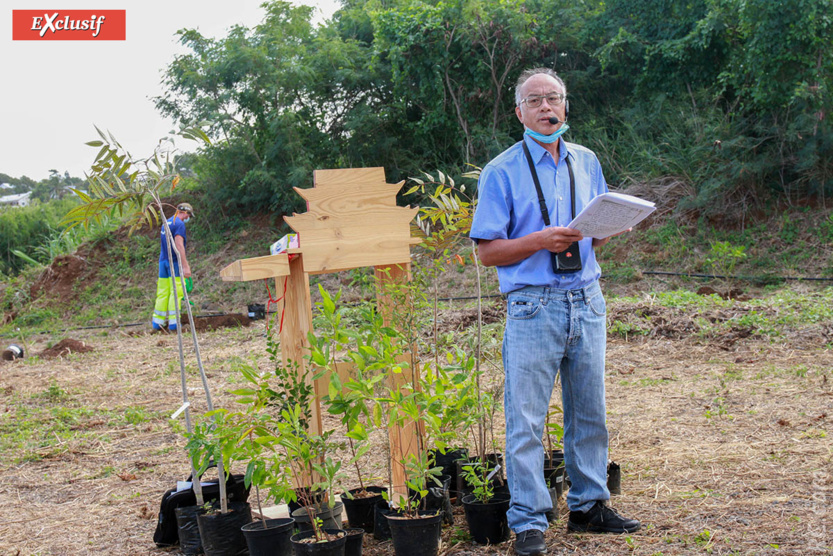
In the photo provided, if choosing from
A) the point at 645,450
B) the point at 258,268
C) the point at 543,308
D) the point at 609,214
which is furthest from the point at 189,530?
the point at 645,450

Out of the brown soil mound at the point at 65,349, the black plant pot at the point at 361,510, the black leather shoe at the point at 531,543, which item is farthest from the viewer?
the brown soil mound at the point at 65,349

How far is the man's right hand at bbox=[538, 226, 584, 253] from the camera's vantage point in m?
2.66

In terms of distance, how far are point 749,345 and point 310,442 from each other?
17.1 ft

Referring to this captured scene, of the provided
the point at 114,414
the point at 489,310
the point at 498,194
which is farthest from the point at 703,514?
the point at 489,310

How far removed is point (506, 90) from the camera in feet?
47.9

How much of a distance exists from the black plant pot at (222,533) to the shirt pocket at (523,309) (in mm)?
1373

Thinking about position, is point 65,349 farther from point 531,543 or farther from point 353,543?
point 531,543

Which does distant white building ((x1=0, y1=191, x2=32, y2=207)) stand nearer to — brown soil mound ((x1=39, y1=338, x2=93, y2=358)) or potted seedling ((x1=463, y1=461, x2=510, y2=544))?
brown soil mound ((x1=39, y1=338, x2=93, y2=358))

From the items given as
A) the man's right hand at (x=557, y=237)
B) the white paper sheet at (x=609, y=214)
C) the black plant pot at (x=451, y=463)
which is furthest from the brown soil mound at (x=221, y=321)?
the white paper sheet at (x=609, y=214)

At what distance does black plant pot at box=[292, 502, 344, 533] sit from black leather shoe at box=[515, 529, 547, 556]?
0.69 meters

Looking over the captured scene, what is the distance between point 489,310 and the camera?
8922 millimetres

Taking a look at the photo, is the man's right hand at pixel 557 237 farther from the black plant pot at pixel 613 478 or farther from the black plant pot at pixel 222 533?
the black plant pot at pixel 222 533

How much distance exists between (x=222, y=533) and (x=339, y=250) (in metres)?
1.21

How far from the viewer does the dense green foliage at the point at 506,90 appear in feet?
37.0
